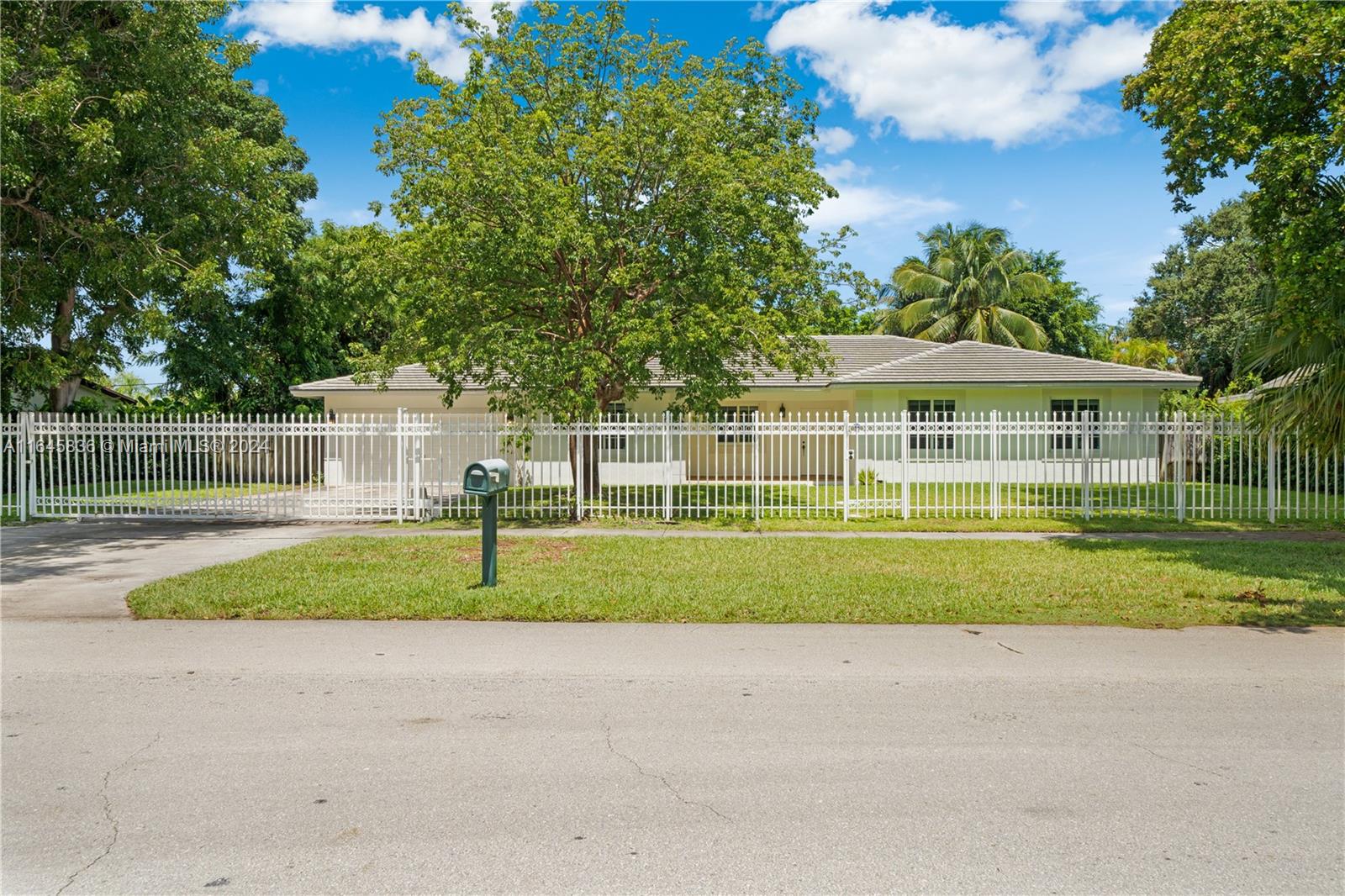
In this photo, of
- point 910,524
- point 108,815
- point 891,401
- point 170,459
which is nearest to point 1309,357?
point 910,524

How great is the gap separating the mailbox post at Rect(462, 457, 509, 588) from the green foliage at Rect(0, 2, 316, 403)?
24.9ft

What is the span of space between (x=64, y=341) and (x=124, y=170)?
7424mm

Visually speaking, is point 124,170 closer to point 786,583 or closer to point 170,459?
point 170,459

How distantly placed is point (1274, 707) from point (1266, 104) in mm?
8319

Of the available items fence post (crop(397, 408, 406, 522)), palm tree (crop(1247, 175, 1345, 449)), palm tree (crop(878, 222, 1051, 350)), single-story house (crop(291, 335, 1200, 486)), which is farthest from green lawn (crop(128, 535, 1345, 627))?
palm tree (crop(878, 222, 1051, 350))

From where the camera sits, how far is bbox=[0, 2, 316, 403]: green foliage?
1252 cm

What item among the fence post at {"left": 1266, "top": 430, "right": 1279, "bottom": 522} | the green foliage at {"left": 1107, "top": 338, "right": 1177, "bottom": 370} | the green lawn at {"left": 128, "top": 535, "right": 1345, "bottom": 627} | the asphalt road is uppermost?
the green foliage at {"left": 1107, "top": 338, "right": 1177, "bottom": 370}

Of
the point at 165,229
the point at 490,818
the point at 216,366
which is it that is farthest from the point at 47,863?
the point at 216,366

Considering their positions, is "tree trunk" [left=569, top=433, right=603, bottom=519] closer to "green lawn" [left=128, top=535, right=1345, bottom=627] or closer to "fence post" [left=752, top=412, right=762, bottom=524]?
"fence post" [left=752, top=412, right=762, bottom=524]

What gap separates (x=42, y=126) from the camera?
12461 mm

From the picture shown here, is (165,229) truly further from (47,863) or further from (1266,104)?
(1266,104)

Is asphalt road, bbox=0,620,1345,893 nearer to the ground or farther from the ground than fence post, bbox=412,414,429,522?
nearer to the ground

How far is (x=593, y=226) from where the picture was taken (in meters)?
14.5

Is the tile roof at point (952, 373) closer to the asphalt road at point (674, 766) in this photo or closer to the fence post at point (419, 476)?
the fence post at point (419, 476)
